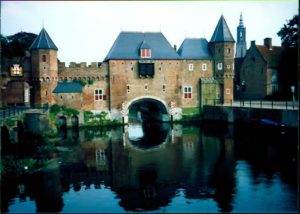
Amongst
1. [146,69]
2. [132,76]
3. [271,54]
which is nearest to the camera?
[132,76]

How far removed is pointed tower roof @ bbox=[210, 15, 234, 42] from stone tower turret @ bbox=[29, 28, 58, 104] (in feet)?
63.5

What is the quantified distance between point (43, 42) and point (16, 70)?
4259 millimetres

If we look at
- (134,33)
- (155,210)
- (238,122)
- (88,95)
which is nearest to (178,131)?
(238,122)

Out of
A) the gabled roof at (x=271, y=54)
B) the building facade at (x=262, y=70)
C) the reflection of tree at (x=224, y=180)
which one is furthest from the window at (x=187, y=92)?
the reflection of tree at (x=224, y=180)

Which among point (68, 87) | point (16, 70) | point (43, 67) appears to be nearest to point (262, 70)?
point (68, 87)

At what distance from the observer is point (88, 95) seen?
37.2 meters

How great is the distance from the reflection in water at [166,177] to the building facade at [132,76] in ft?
31.1

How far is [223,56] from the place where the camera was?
40.4 m

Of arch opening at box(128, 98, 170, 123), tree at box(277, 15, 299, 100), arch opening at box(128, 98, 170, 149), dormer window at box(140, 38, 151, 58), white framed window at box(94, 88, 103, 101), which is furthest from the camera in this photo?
tree at box(277, 15, 299, 100)

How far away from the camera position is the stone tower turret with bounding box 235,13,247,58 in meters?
79.2

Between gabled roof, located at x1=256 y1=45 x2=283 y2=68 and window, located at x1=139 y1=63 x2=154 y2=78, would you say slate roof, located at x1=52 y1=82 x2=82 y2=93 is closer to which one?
window, located at x1=139 y1=63 x2=154 y2=78

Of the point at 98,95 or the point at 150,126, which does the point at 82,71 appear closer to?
the point at 98,95

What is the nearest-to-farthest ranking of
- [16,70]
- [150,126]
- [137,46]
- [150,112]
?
1. [16,70]
2. [137,46]
3. [150,126]
4. [150,112]

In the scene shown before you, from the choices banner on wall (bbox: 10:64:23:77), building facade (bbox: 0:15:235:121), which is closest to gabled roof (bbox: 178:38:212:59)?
building facade (bbox: 0:15:235:121)
